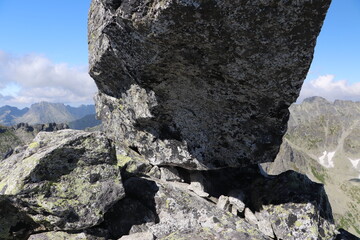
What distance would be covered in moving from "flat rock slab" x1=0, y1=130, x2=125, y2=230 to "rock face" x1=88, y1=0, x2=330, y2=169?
4225 mm

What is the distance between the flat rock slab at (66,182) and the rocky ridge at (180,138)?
0.15 ft

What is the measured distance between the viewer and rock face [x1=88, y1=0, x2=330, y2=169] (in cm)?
1027

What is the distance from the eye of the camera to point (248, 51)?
1130cm

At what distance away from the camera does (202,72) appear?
514 inches

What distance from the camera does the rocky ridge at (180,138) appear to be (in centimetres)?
1072

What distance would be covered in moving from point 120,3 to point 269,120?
9587 mm

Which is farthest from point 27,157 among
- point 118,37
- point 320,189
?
point 320,189

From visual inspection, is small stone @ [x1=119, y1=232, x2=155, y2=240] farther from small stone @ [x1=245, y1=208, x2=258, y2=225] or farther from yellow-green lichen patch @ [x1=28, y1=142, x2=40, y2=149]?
small stone @ [x1=245, y1=208, x2=258, y2=225]

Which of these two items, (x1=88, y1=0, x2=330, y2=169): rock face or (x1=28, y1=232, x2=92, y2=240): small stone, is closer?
(x1=88, y1=0, x2=330, y2=169): rock face

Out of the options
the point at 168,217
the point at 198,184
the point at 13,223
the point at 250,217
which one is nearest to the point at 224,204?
the point at 250,217

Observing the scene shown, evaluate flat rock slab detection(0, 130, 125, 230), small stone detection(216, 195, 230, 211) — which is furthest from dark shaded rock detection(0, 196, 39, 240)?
small stone detection(216, 195, 230, 211)

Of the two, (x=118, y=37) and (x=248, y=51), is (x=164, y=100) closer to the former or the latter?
(x=118, y=37)

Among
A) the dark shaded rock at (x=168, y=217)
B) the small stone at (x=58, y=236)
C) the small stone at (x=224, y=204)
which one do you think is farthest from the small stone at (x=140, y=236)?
the small stone at (x=224, y=204)

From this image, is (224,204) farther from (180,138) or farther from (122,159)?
(122,159)
